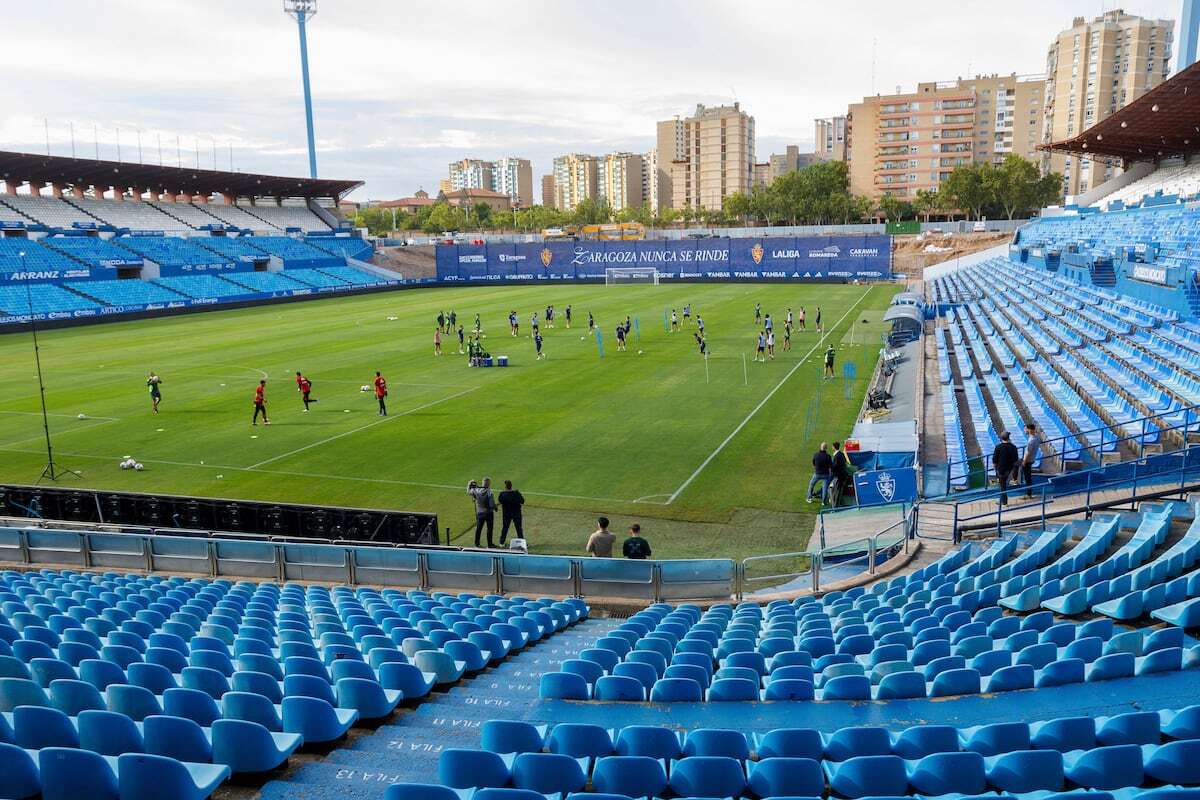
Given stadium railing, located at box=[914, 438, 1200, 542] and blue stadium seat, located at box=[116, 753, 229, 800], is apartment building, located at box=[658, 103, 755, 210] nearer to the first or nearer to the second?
stadium railing, located at box=[914, 438, 1200, 542]

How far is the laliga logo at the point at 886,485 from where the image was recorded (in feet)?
55.6

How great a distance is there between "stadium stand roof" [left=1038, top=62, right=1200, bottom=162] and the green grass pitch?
18620mm

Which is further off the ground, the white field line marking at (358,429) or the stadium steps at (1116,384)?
the stadium steps at (1116,384)

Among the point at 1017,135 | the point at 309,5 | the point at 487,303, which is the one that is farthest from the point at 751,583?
the point at 1017,135

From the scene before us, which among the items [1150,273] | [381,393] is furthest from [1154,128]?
[381,393]

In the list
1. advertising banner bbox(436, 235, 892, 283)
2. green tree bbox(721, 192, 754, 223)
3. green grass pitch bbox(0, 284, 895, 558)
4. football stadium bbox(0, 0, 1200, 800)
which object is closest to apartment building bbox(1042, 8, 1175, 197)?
green tree bbox(721, 192, 754, 223)

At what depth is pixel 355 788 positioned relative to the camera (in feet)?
18.2

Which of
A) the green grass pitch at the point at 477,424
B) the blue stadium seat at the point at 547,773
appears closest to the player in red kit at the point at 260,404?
the green grass pitch at the point at 477,424

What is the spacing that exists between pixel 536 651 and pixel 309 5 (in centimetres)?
12048

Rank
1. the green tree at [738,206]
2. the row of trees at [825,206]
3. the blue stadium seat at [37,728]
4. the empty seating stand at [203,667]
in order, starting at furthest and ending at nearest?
the green tree at [738,206]
the row of trees at [825,206]
the blue stadium seat at [37,728]
the empty seating stand at [203,667]

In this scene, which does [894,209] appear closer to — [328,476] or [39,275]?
[39,275]

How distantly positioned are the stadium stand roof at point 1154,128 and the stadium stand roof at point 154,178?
7107 centimetres

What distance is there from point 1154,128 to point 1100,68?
9776 cm

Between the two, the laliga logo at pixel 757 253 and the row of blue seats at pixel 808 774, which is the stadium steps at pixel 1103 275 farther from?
the laliga logo at pixel 757 253
